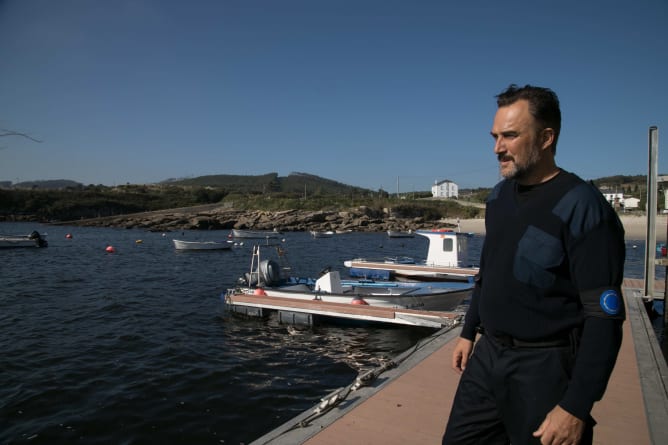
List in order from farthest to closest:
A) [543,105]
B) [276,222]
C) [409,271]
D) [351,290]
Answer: [276,222] < [409,271] < [351,290] < [543,105]

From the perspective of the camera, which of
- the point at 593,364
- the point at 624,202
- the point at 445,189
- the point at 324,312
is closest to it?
the point at 593,364

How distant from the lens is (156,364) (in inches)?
417

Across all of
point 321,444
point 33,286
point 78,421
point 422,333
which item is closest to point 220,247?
point 33,286

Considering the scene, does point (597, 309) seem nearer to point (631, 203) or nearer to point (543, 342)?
point (543, 342)

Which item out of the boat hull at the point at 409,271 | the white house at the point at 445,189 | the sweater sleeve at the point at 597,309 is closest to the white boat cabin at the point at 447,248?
the boat hull at the point at 409,271

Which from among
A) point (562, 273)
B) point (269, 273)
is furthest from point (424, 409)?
point (269, 273)

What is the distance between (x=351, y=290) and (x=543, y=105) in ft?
47.3

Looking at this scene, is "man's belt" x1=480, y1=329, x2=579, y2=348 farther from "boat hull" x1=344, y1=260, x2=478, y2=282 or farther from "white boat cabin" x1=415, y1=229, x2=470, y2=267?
"white boat cabin" x1=415, y1=229, x2=470, y2=267

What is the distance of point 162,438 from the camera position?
23.3 feet

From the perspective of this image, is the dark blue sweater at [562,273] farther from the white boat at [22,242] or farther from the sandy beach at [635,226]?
the sandy beach at [635,226]

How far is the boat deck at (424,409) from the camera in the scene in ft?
14.9

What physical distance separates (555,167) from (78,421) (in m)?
8.80

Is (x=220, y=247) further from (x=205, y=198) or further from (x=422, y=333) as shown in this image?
(x=205, y=198)

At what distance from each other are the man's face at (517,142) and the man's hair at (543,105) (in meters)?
0.03
